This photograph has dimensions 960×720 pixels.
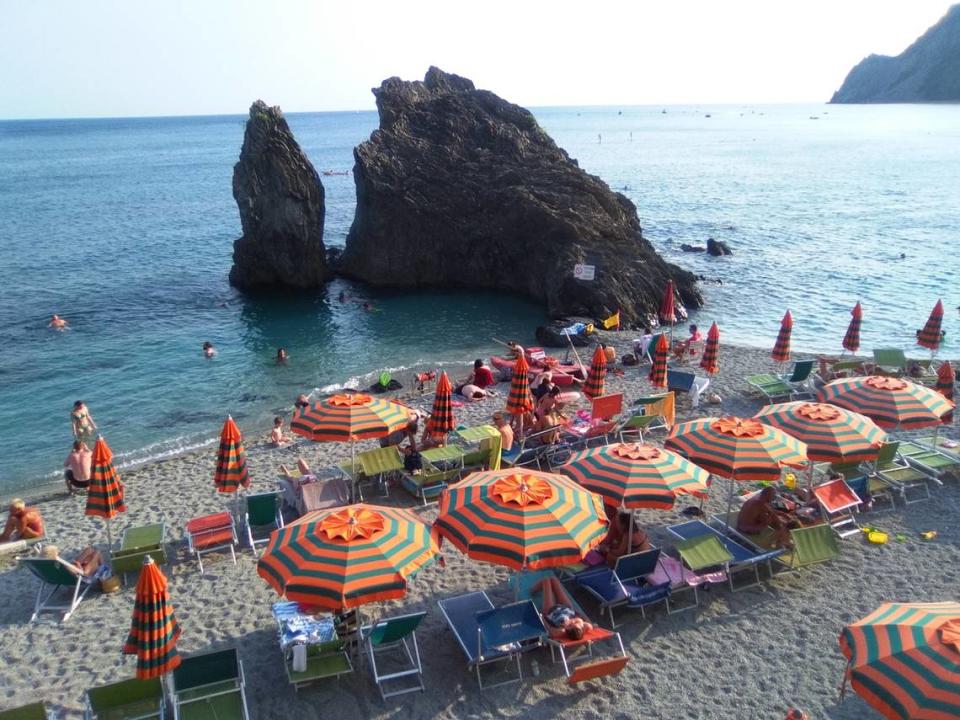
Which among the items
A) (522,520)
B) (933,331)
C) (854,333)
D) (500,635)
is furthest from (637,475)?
(854,333)

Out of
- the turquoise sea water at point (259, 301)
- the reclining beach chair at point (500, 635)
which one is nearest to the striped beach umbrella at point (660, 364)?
the reclining beach chair at point (500, 635)

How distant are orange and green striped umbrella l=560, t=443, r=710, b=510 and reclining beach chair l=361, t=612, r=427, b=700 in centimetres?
305

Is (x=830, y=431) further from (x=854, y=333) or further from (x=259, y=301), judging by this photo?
(x=259, y=301)

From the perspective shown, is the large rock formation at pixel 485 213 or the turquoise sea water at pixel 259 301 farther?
the large rock formation at pixel 485 213

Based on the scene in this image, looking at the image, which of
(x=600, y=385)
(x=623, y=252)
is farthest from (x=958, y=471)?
(x=623, y=252)

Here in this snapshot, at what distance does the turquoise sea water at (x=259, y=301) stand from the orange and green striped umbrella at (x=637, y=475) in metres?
13.5

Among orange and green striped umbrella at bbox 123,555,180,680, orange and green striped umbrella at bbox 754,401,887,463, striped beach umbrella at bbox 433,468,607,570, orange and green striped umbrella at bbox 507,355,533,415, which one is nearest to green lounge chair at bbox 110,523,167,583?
orange and green striped umbrella at bbox 123,555,180,680

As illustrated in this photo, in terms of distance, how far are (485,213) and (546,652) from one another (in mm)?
29363

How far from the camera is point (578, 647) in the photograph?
358 inches

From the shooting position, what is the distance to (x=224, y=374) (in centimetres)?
2536

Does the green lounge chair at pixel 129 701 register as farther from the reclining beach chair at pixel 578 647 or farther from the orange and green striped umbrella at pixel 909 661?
the orange and green striped umbrella at pixel 909 661

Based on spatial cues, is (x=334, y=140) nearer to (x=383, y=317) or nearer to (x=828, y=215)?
(x=828, y=215)

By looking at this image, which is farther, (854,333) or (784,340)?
(854,333)

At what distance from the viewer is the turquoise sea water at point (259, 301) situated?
75.4 feet
